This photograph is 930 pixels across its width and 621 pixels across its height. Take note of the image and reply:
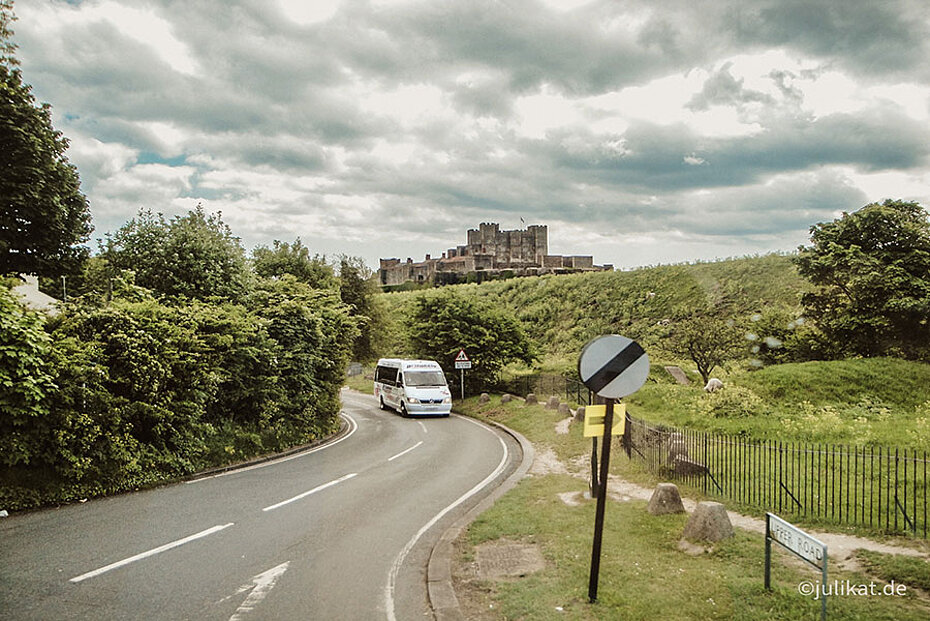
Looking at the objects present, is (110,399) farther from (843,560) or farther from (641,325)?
(641,325)

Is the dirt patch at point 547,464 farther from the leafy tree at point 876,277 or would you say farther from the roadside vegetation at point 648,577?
the leafy tree at point 876,277

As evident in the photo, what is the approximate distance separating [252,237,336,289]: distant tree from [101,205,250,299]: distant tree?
16.6 meters

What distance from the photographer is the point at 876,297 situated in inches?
795

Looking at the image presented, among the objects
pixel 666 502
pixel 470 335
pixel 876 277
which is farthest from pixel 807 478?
pixel 470 335

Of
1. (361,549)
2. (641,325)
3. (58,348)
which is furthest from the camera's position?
(641,325)

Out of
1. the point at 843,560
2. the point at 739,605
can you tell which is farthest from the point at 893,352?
the point at 739,605

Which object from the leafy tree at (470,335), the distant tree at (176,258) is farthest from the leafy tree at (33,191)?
the leafy tree at (470,335)

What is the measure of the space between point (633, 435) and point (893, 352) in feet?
44.3

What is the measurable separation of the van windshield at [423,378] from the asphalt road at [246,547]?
12.5 metres

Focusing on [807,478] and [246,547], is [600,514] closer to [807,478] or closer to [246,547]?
[246,547]

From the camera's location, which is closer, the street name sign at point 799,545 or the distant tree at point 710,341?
the street name sign at point 799,545

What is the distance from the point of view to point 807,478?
11039mm

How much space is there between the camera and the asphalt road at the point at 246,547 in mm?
5988

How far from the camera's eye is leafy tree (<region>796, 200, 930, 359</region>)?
19641 millimetres
